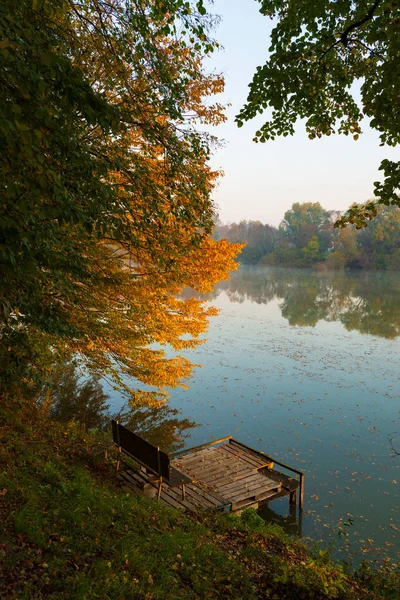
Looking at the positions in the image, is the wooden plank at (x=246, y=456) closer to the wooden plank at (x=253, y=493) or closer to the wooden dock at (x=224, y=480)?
the wooden dock at (x=224, y=480)

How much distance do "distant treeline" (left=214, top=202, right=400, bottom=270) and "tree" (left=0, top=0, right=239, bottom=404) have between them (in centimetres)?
6413

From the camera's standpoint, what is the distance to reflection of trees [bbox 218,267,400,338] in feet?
112

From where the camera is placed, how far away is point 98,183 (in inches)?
196

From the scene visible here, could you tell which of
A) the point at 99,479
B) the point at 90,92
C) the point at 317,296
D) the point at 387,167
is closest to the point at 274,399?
the point at 99,479

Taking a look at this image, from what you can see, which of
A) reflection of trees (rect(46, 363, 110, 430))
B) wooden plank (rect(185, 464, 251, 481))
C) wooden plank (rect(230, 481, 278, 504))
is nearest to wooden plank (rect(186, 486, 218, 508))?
wooden plank (rect(230, 481, 278, 504))

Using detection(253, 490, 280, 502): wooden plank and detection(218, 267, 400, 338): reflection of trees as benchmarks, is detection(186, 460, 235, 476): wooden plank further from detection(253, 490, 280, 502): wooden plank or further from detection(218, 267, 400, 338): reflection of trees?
detection(218, 267, 400, 338): reflection of trees

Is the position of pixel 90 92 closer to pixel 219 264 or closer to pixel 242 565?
pixel 242 565

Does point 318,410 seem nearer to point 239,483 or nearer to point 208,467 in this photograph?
point 208,467

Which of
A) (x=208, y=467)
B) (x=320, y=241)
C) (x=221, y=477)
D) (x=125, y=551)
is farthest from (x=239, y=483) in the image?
(x=320, y=241)

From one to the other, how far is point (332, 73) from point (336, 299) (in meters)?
42.3

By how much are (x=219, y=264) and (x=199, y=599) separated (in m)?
7.35

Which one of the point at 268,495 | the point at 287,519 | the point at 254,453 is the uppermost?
the point at 254,453

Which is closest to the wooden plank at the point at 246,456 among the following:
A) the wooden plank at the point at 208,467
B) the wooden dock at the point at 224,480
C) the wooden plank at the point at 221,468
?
the wooden dock at the point at 224,480

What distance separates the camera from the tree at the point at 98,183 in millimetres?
3678
